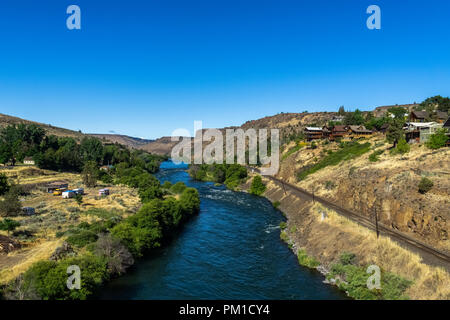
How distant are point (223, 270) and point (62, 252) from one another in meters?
20.8

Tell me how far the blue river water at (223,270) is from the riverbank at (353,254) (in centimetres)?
222

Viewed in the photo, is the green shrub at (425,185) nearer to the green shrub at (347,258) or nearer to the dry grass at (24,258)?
the green shrub at (347,258)

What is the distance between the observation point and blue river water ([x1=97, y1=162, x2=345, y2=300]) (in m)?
31.0

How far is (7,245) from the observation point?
35.2 meters

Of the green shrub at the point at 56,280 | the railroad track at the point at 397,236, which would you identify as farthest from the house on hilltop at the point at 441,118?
the green shrub at the point at 56,280

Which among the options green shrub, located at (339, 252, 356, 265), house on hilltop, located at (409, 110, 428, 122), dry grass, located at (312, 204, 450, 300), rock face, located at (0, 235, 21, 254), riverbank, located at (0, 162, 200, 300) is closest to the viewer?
dry grass, located at (312, 204, 450, 300)

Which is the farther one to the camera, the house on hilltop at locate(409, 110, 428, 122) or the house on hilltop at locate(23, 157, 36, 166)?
the house on hilltop at locate(23, 157, 36, 166)

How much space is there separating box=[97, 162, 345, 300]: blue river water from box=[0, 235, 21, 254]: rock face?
564 inches

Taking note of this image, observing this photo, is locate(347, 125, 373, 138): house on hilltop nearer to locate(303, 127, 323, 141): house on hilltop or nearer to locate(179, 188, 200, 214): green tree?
locate(303, 127, 323, 141): house on hilltop

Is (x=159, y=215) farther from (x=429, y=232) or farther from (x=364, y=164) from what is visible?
(x=364, y=164)

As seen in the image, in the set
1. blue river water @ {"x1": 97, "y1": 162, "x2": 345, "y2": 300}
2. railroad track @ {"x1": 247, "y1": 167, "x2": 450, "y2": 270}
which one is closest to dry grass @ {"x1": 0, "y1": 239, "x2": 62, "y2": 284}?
blue river water @ {"x1": 97, "y1": 162, "x2": 345, "y2": 300}

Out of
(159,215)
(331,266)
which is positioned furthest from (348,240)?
(159,215)

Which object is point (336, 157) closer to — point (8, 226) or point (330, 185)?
point (330, 185)

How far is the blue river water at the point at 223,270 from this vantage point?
3098 centimetres
